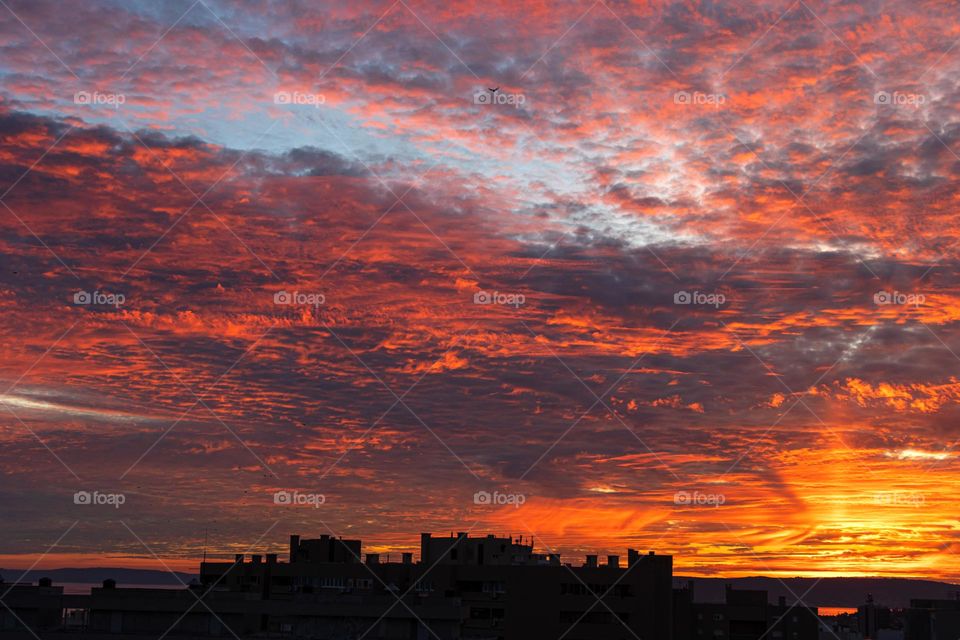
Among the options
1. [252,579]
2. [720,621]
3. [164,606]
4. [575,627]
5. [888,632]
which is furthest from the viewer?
[888,632]

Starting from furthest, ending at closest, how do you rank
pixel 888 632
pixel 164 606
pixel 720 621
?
pixel 888 632, pixel 720 621, pixel 164 606

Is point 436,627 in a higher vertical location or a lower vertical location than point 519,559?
lower

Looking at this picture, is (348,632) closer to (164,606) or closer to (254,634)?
(254,634)

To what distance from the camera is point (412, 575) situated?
4732 inches

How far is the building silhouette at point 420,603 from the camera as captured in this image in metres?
70.8

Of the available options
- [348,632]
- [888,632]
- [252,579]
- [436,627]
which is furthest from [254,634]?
[888,632]

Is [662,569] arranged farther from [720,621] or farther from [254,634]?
[254,634]

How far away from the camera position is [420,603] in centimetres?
7544

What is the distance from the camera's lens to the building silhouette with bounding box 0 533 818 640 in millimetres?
70750

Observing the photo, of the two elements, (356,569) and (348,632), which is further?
(356,569)

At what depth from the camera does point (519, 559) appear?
128250 millimetres

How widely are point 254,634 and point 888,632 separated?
101 meters

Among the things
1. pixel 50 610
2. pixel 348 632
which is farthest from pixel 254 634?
pixel 50 610

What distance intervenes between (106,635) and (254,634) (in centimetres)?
858
